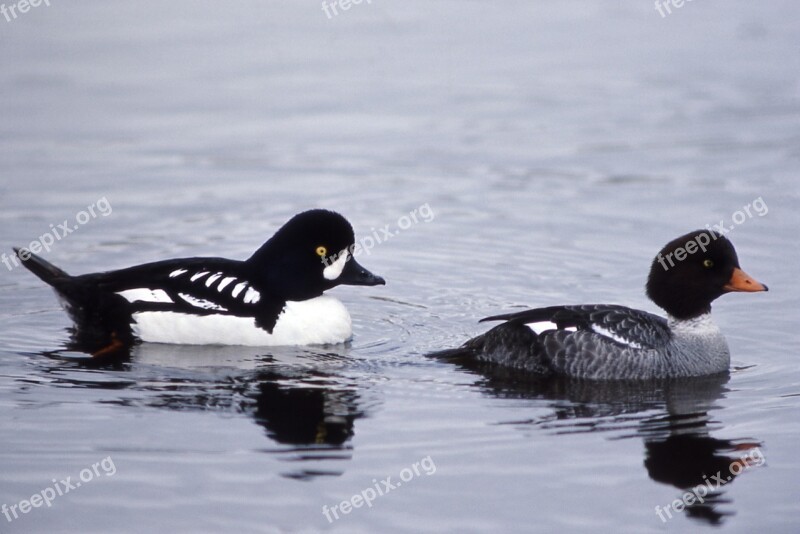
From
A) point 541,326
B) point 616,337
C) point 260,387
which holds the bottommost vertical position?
point 260,387

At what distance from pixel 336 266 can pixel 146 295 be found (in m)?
1.54

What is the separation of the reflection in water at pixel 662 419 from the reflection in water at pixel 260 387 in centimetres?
118

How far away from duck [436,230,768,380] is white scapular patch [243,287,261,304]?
161 centimetres

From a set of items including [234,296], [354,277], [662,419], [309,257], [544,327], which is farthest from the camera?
[354,277]

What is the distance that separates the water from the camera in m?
7.86

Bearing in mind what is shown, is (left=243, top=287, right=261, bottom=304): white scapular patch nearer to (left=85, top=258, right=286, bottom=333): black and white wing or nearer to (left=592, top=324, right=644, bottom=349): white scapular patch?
(left=85, top=258, right=286, bottom=333): black and white wing

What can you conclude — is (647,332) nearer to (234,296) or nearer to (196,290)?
(234,296)

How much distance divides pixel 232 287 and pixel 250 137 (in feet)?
19.0

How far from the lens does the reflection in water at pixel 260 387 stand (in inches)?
339

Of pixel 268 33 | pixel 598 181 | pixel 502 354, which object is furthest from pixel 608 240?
pixel 268 33

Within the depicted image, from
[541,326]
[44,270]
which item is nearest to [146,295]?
[44,270]

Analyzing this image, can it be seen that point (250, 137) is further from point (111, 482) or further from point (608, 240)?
point (111, 482)

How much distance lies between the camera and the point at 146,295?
35.8 feet

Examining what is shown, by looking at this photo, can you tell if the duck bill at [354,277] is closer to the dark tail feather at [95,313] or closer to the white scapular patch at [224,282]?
the white scapular patch at [224,282]
